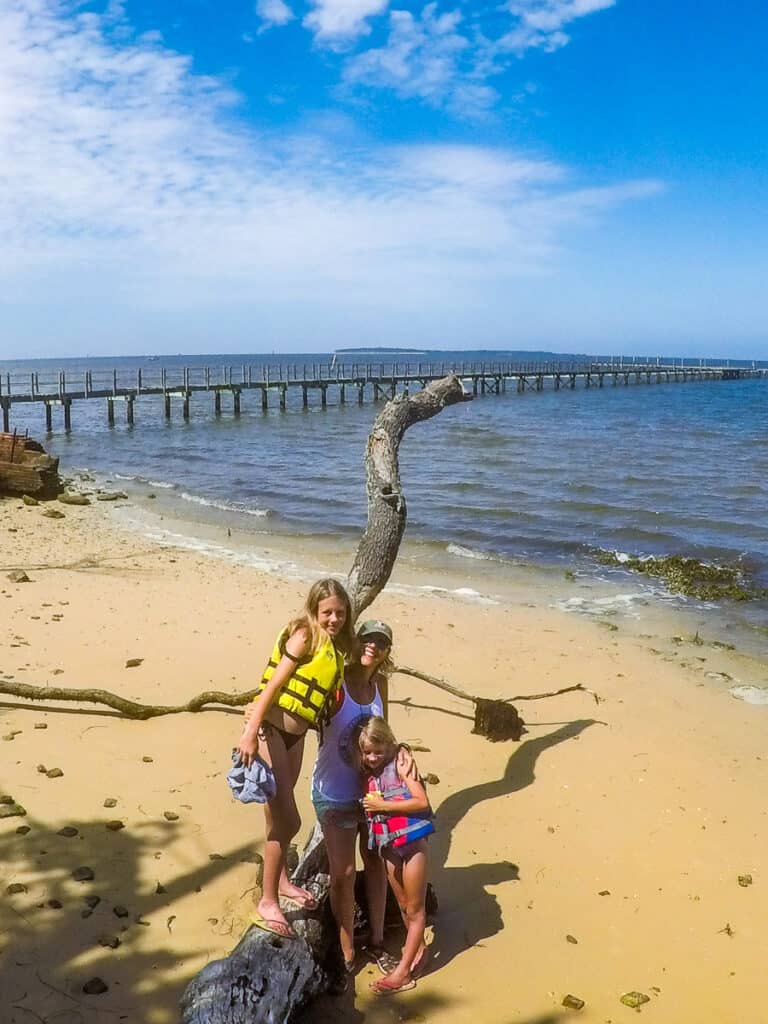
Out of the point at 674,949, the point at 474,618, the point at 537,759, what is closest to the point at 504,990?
the point at 674,949

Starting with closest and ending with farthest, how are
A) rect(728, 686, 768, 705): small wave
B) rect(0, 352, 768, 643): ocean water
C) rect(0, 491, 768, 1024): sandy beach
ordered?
rect(0, 491, 768, 1024): sandy beach < rect(728, 686, 768, 705): small wave < rect(0, 352, 768, 643): ocean water

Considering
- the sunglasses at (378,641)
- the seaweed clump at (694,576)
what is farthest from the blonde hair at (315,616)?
the seaweed clump at (694,576)

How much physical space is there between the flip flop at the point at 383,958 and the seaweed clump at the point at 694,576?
377 inches

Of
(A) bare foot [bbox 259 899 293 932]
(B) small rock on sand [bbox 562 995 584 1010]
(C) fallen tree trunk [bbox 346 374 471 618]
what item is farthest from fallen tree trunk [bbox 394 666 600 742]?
(A) bare foot [bbox 259 899 293 932]

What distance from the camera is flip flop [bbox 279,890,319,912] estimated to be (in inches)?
154

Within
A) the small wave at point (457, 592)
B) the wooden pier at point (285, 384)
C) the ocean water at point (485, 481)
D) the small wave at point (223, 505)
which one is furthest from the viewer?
the wooden pier at point (285, 384)

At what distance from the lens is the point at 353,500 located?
21.2 metres

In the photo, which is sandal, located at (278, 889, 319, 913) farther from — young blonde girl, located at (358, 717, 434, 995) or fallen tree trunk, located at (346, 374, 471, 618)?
fallen tree trunk, located at (346, 374, 471, 618)

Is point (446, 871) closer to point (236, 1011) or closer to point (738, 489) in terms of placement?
point (236, 1011)

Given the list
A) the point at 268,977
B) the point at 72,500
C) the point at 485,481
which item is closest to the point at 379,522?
the point at 268,977

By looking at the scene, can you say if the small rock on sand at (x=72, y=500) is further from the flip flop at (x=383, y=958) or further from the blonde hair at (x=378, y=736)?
the blonde hair at (x=378, y=736)

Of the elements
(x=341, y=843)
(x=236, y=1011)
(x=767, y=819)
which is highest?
(x=341, y=843)

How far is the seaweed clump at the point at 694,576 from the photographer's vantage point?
12758mm

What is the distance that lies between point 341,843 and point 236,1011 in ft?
2.74
